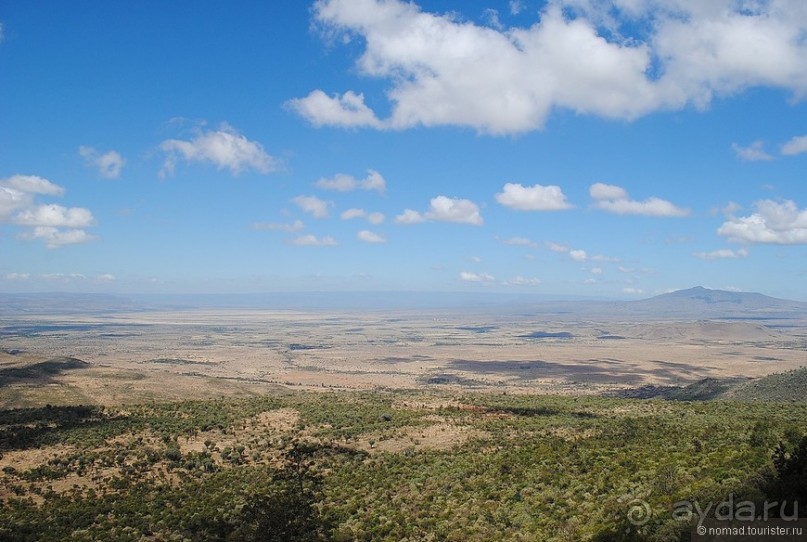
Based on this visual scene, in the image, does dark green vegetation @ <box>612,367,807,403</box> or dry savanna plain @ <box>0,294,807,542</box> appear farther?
dark green vegetation @ <box>612,367,807,403</box>

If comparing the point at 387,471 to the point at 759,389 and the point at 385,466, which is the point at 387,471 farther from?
the point at 759,389

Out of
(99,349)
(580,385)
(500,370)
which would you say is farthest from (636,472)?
(99,349)

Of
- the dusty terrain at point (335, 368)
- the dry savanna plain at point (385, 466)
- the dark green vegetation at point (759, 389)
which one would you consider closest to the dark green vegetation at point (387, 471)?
the dry savanna plain at point (385, 466)

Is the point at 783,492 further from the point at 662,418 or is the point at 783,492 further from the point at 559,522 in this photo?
the point at 662,418

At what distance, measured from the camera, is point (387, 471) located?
25922 millimetres

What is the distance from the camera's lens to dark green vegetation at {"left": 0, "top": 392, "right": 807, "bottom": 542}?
1792 cm

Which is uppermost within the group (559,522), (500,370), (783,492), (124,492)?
(783,492)

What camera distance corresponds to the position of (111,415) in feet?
128

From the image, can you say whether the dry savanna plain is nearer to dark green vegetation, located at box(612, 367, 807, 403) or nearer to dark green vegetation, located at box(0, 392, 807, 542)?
dark green vegetation, located at box(0, 392, 807, 542)

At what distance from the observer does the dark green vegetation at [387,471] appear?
17.9 metres

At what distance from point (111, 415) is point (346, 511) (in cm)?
→ 2586

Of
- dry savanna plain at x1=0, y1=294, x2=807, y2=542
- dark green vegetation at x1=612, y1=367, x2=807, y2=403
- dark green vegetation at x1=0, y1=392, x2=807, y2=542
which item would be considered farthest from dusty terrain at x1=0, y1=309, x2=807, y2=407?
dark green vegetation at x1=612, y1=367, x2=807, y2=403

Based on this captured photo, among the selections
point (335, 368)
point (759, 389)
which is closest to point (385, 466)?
point (759, 389)

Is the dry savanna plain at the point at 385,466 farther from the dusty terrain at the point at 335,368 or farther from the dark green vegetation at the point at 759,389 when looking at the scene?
the dusty terrain at the point at 335,368
